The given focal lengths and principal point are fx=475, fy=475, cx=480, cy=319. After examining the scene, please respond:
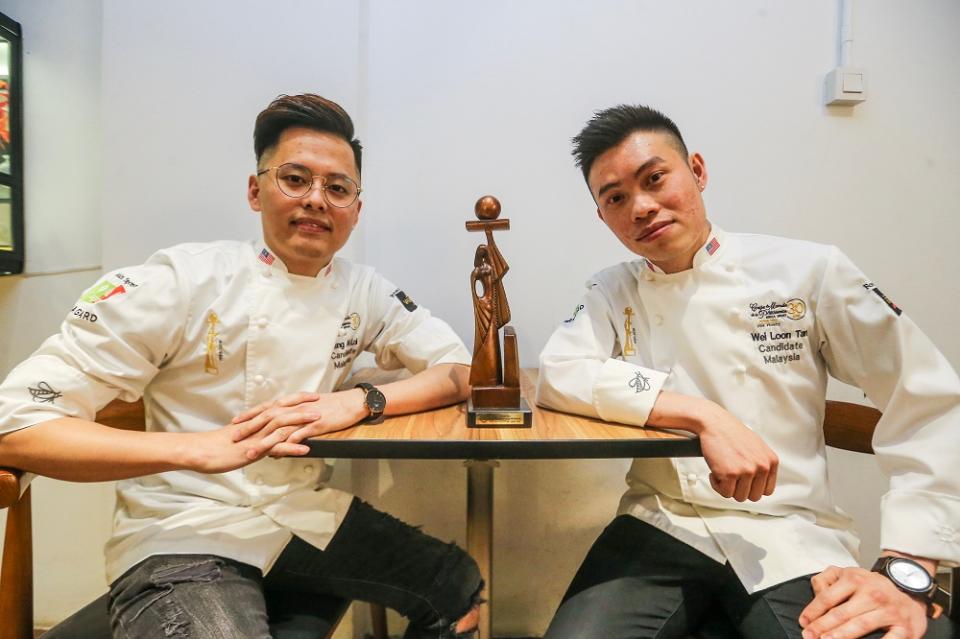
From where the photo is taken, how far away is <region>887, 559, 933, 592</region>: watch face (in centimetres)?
86

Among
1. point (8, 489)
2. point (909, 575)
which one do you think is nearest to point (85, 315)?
point (8, 489)

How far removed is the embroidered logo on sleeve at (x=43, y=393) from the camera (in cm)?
90

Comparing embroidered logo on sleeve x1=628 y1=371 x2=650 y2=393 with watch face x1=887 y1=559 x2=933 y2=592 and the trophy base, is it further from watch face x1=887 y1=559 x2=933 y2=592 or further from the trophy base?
watch face x1=887 y1=559 x2=933 y2=592

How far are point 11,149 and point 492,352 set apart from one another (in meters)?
1.90

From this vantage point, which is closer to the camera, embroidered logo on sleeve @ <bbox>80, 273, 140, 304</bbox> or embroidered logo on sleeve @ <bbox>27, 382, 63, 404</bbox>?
embroidered logo on sleeve @ <bbox>27, 382, 63, 404</bbox>

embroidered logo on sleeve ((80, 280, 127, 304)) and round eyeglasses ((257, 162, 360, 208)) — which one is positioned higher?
round eyeglasses ((257, 162, 360, 208))

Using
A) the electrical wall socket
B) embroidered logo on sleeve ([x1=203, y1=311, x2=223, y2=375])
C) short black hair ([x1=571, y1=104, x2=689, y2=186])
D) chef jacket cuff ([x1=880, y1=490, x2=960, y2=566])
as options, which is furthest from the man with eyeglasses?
the electrical wall socket

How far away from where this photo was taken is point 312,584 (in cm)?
107

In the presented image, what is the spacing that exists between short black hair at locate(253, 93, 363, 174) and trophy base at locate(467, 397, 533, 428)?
0.79m

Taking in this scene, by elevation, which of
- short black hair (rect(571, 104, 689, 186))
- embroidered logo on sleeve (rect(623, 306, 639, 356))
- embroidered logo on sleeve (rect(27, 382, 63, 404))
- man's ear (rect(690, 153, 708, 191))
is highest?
short black hair (rect(571, 104, 689, 186))

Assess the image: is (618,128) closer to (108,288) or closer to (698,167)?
(698,167)

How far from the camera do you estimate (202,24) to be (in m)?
1.67

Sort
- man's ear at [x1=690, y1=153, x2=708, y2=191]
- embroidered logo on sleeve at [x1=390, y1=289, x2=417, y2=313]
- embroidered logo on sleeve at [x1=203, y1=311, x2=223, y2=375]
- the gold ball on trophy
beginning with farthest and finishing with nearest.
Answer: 1. embroidered logo on sleeve at [x1=390, y1=289, x2=417, y2=313]
2. man's ear at [x1=690, y1=153, x2=708, y2=191]
3. embroidered logo on sleeve at [x1=203, y1=311, x2=223, y2=375]
4. the gold ball on trophy

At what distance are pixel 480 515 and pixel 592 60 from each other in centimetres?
160
